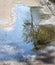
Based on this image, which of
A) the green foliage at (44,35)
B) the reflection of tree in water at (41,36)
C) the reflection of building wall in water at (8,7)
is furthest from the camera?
the reflection of building wall in water at (8,7)

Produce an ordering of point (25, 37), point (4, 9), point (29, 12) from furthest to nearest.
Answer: point (4, 9) < point (29, 12) < point (25, 37)

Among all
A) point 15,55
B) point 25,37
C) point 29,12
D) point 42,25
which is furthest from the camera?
point 29,12

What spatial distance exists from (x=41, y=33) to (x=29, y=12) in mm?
2273

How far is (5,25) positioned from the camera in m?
7.15

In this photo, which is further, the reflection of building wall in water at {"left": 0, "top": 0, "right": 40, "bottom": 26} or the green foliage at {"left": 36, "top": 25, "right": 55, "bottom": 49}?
the reflection of building wall in water at {"left": 0, "top": 0, "right": 40, "bottom": 26}

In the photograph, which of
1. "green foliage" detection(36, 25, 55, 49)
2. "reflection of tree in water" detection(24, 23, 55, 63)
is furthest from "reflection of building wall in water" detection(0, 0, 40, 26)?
"green foliage" detection(36, 25, 55, 49)

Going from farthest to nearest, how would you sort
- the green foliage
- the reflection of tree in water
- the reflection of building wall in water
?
1. the reflection of building wall in water
2. the green foliage
3. the reflection of tree in water

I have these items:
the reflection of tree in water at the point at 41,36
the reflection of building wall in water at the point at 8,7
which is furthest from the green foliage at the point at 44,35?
the reflection of building wall in water at the point at 8,7

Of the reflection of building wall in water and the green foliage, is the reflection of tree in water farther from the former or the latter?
the reflection of building wall in water

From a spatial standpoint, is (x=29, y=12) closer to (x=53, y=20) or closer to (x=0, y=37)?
(x=53, y=20)

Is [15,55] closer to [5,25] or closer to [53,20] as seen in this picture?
[5,25]

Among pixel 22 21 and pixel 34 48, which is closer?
pixel 34 48

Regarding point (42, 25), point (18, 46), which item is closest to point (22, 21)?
point (42, 25)

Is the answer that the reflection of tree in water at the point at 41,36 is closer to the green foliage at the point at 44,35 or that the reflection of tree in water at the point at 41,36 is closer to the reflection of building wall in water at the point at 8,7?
the green foliage at the point at 44,35
